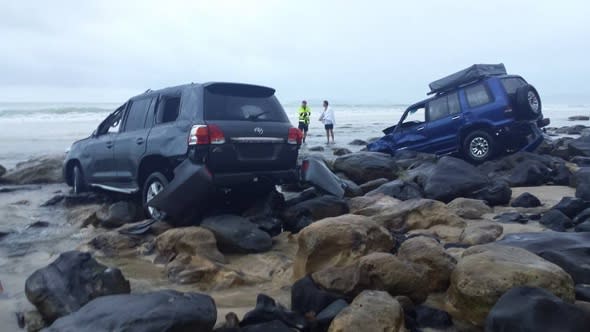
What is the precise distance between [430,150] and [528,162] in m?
3.28

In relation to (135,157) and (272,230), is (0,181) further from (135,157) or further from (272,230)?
(272,230)

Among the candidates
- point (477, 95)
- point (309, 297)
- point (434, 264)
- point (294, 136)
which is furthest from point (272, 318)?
point (477, 95)

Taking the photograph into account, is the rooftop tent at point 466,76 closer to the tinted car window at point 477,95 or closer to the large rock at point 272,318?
the tinted car window at point 477,95

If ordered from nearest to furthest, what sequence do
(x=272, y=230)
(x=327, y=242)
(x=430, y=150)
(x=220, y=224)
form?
(x=327, y=242) < (x=220, y=224) < (x=272, y=230) < (x=430, y=150)

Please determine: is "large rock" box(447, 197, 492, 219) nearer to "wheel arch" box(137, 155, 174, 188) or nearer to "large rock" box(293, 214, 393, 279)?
"large rock" box(293, 214, 393, 279)

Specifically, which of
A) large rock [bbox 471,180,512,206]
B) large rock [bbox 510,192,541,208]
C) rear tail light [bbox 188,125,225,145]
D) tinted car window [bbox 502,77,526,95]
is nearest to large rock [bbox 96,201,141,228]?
rear tail light [bbox 188,125,225,145]

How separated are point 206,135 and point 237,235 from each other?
1.29 m

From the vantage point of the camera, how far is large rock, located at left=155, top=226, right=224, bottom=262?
540cm

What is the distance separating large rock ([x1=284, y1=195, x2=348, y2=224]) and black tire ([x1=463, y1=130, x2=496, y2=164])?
602 centimetres

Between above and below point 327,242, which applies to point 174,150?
above

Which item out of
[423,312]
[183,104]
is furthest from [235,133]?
[423,312]

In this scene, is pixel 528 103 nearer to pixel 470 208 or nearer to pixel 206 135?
pixel 470 208

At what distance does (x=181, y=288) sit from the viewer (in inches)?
186

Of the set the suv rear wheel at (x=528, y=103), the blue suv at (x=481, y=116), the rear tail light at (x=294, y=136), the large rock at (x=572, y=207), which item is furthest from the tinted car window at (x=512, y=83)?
the rear tail light at (x=294, y=136)
